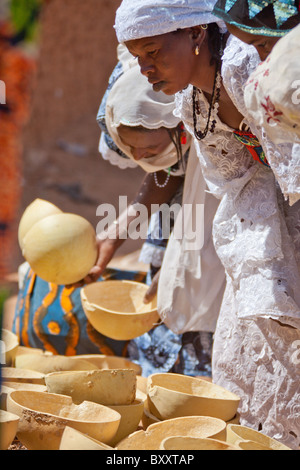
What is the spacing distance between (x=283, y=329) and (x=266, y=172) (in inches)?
19.7

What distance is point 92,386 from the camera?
5.56 ft

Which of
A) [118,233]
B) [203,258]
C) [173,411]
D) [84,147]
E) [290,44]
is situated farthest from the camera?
[84,147]

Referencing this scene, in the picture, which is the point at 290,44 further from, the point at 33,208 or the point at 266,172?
the point at 33,208

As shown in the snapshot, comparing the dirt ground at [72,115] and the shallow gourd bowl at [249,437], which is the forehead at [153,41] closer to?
the shallow gourd bowl at [249,437]

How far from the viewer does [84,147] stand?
36.8 ft

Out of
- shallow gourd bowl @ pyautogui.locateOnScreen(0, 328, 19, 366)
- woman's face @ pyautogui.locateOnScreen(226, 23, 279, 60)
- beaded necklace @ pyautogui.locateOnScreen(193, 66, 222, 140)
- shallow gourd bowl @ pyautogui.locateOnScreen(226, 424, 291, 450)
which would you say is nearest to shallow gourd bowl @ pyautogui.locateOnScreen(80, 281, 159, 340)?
shallow gourd bowl @ pyautogui.locateOnScreen(0, 328, 19, 366)

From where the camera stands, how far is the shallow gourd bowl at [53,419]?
1.43 m

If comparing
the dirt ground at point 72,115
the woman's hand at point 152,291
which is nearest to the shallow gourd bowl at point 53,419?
the woman's hand at point 152,291

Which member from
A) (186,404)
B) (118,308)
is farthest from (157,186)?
(186,404)

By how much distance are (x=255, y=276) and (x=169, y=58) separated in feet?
2.32

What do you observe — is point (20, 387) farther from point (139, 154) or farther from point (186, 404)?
point (139, 154)

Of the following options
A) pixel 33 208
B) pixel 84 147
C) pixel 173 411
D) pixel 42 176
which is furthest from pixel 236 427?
pixel 84 147

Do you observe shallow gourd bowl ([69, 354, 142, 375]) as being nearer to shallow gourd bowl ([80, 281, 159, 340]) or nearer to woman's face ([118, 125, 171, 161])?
shallow gourd bowl ([80, 281, 159, 340])

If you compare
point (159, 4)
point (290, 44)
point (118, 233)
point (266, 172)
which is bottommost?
point (118, 233)
